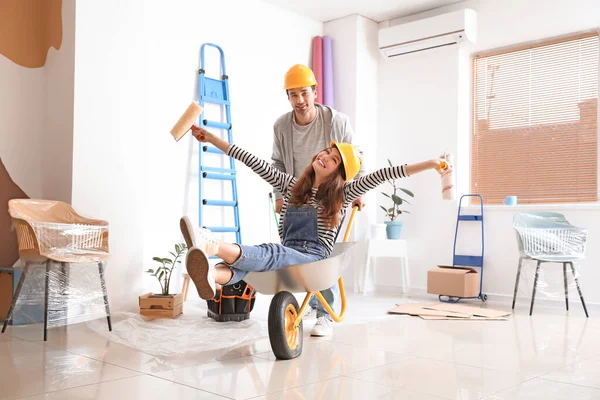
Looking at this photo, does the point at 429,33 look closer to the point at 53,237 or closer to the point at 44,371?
the point at 53,237

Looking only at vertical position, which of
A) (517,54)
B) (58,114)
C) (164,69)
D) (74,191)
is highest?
(517,54)

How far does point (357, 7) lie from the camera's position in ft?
18.5

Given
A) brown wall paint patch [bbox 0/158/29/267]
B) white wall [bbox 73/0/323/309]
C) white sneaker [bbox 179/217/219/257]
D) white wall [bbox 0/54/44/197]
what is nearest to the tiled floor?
white sneaker [bbox 179/217/219/257]

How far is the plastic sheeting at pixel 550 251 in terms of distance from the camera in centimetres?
437

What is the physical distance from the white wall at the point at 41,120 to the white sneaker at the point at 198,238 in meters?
1.96

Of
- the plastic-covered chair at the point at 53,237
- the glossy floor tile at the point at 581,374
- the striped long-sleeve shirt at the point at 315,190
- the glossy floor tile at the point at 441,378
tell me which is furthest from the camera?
the plastic-covered chair at the point at 53,237

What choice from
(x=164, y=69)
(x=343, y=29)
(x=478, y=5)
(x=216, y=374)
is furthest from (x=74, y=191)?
(x=478, y=5)

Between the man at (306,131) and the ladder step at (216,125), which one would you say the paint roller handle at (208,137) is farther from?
the ladder step at (216,125)

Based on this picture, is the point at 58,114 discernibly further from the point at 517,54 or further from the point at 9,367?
the point at 517,54

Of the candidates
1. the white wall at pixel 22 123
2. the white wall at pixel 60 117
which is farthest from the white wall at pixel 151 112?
the white wall at pixel 22 123

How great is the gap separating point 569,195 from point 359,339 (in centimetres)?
254

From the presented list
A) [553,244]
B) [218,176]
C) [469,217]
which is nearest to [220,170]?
[218,176]

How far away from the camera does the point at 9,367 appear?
2.65m

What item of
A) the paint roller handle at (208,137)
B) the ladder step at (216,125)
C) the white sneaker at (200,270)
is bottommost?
the white sneaker at (200,270)
